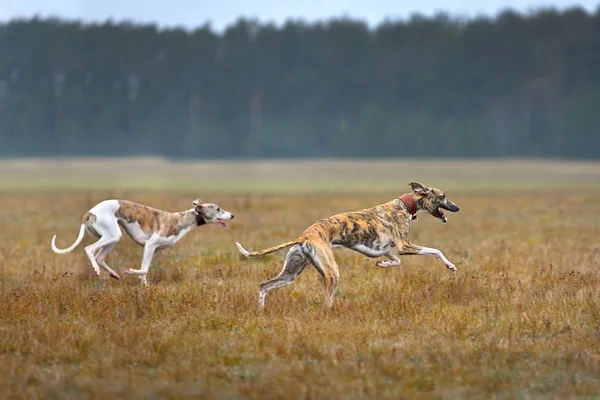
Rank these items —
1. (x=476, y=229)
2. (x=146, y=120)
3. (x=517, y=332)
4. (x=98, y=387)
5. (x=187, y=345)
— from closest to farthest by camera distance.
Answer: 1. (x=98, y=387)
2. (x=187, y=345)
3. (x=517, y=332)
4. (x=476, y=229)
5. (x=146, y=120)

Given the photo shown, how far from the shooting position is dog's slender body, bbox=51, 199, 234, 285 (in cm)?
1252

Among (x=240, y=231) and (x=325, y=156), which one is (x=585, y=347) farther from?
(x=325, y=156)

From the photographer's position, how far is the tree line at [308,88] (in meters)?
90.7

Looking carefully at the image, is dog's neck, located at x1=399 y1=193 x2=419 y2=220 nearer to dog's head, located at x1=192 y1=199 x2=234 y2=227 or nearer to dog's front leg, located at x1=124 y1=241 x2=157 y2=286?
dog's head, located at x1=192 y1=199 x2=234 y2=227

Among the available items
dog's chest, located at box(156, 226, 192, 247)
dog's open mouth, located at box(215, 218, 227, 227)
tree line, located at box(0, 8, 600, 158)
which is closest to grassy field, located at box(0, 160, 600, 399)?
dog's chest, located at box(156, 226, 192, 247)

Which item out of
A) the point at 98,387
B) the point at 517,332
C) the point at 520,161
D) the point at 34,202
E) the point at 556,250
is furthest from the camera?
the point at 520,161

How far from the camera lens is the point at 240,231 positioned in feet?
69.5

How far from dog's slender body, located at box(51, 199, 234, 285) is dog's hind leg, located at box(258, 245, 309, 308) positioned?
244cm

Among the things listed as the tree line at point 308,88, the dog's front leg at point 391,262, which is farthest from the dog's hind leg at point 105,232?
the tree line at point 308,88

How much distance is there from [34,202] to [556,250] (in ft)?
70.3

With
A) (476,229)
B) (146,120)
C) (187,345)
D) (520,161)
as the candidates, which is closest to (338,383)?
(187,345)

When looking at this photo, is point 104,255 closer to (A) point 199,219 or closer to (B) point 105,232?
(B) point 105,232

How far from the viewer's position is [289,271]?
10250mm

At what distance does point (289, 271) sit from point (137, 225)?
10.3 ft
